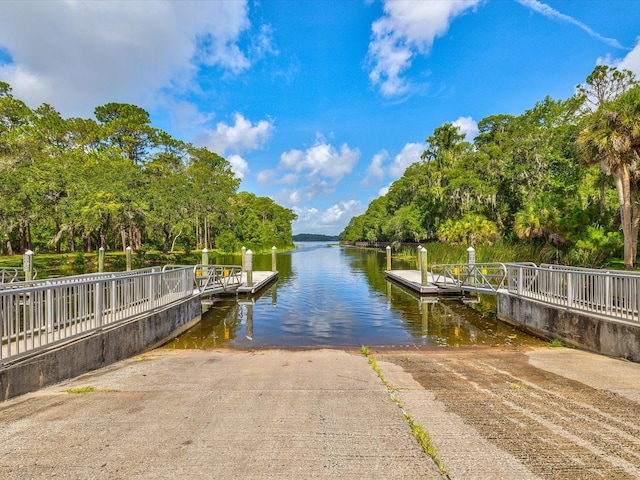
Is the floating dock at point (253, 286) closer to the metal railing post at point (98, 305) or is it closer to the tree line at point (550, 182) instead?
the metal railing post at point (98, 305)

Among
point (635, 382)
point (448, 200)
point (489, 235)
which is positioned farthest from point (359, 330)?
point (448, 200)

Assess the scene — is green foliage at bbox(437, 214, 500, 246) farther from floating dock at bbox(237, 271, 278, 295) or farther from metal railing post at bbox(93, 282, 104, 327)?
metal railing post at bbox(93, 282, 104, 327)

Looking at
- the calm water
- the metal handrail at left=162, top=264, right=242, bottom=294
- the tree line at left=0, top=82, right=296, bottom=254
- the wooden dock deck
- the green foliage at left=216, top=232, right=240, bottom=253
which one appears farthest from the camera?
the green foliage at left=216, top=232, right=240, bottom=253

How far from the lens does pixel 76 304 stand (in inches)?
242

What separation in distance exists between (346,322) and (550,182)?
81.5ft

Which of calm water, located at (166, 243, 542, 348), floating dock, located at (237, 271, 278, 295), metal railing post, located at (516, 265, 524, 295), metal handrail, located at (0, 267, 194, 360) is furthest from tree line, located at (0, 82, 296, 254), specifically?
metal railing post, located at (516, 265, 524, 295)

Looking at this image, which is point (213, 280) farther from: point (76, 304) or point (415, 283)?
point (415, 283)

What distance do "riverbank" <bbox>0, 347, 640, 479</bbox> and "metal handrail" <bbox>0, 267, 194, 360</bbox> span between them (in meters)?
0.79

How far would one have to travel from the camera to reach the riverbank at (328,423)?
289 centimetres

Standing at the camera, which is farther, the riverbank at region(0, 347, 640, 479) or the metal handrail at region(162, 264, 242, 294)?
the metal handrail at region(162, 264, 242, 294)

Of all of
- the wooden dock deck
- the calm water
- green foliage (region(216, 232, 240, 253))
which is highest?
green foliage (region(216, 232, 240, 253))

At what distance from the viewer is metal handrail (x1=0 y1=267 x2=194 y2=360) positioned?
186 inches

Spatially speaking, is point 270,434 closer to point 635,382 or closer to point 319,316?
point 635,382

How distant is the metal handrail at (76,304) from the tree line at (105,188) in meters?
30.7
